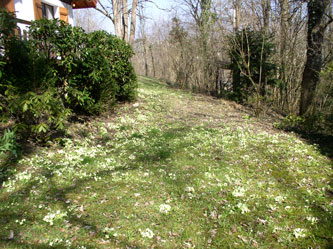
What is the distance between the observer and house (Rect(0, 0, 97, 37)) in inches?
360

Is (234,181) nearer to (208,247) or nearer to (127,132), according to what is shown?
(208,247)

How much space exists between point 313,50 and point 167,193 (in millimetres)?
9071

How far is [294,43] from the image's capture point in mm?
11578

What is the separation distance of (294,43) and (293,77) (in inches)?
66.2

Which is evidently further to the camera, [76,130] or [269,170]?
[76,130]

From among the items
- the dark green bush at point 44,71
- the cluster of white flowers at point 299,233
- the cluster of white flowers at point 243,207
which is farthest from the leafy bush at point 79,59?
the cluster of white flowers at point 299,233

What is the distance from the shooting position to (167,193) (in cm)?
427

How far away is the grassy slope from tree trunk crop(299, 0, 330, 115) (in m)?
3.78

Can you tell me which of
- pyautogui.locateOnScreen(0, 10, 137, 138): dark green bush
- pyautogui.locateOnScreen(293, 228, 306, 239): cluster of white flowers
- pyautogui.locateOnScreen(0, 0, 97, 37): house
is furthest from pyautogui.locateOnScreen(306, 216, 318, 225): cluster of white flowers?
pyautogui.locateOnScreen(0, 0, 97, 37): house

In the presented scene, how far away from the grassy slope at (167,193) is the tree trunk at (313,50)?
3.78 metres

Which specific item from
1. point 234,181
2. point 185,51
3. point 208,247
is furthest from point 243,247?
point 185,51

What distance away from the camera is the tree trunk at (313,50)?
9609 millimetres

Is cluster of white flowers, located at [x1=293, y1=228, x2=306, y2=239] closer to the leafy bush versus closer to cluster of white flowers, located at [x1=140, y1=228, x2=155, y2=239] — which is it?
cluster of white flowers, located at [x1=140, y1=228, x2=155, y2=239]

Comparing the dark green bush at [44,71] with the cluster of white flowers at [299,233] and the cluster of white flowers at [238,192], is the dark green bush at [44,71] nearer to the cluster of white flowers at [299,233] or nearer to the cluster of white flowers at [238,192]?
the cluster of white flowers at [238,192]
